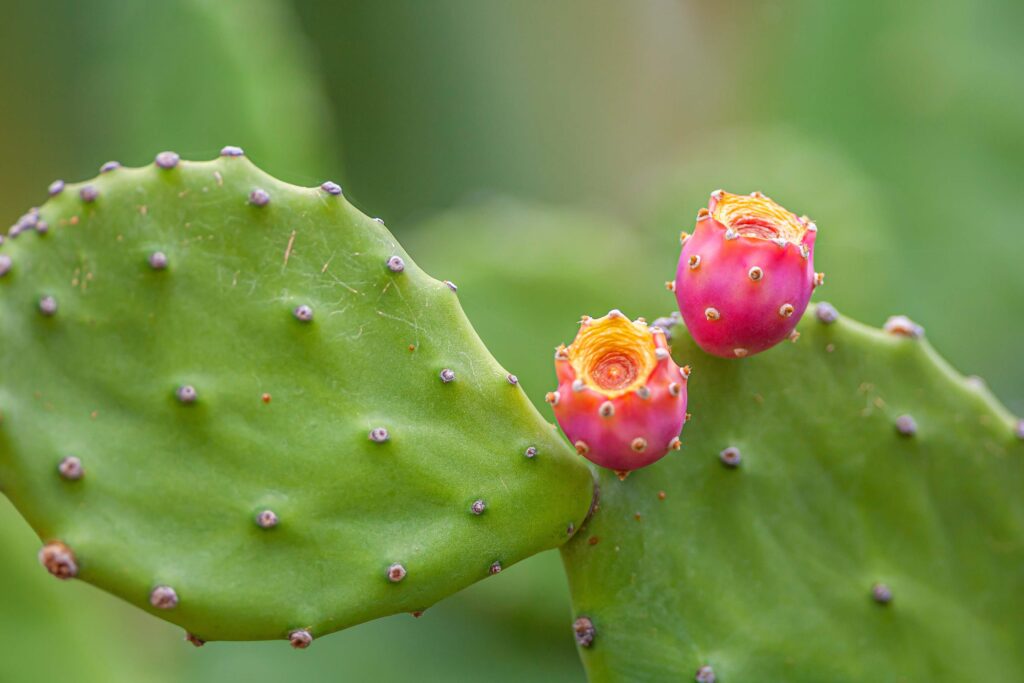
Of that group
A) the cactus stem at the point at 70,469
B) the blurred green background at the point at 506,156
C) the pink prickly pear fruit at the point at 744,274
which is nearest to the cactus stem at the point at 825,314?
the pink prickly pear fruit at the point at 744,274

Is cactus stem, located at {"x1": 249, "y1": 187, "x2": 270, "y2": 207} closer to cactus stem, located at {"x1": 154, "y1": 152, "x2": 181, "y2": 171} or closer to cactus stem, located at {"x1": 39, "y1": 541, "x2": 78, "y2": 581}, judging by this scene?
cactus stem, located at {"x1": 154, "y1": 152, "x2": 181, "y2": 171}

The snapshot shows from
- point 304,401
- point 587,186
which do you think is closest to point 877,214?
point 587,186

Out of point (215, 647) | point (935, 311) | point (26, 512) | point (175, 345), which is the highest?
point (935, 311)

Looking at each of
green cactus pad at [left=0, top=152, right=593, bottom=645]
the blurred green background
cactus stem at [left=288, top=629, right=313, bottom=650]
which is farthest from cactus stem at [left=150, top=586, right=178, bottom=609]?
the blurred green background

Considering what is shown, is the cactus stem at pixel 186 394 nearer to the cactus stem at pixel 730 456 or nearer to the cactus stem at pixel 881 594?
the cactus stem at pixel 730 456

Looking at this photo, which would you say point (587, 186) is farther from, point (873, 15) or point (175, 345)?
point (175, 345)

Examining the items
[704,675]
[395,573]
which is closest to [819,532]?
[704,675]

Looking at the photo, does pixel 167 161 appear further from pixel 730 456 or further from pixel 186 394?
pixel 730 456
